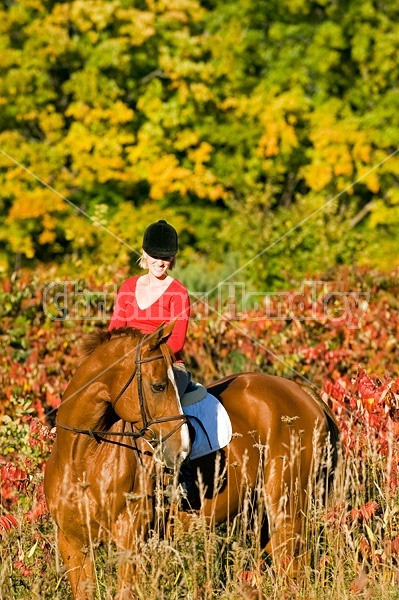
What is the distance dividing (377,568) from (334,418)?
5.27 ft

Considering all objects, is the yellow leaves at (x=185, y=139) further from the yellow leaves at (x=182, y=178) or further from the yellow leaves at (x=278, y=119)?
the yellow leaves at (x=278, y=119)

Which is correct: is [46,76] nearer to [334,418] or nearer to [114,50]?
[114,50]

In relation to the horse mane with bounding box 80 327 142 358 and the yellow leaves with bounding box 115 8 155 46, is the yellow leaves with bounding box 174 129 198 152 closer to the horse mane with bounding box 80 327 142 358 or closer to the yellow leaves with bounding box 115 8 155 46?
the yellow leaves with bounding box 115 8 155 46

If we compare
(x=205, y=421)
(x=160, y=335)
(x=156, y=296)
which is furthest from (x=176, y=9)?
(x=160, y=335)

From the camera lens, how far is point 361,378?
661 cm

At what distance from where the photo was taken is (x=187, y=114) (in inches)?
875

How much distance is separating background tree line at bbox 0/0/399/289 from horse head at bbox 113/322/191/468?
15028 millimetres

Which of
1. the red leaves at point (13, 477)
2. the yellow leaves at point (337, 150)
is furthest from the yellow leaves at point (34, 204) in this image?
the red leaves at point (13, 477)

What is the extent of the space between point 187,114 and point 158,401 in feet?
58.4

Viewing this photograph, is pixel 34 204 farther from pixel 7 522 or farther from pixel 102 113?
pixel 7 522

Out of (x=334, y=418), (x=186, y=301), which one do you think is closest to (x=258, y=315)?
(x=334, y=418)

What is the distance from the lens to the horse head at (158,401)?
5.03m

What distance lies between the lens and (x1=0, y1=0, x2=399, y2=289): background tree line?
2150cm

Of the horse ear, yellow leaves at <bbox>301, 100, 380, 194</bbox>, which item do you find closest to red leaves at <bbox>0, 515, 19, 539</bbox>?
the horse ear
